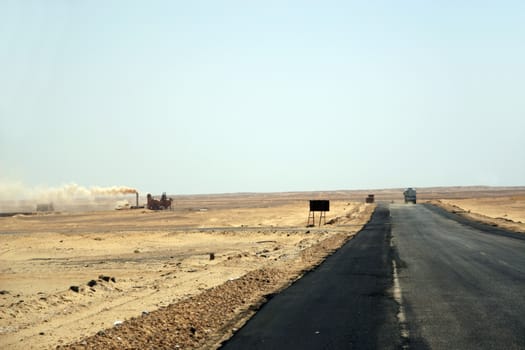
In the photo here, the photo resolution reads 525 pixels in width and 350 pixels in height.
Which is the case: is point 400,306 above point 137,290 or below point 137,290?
above

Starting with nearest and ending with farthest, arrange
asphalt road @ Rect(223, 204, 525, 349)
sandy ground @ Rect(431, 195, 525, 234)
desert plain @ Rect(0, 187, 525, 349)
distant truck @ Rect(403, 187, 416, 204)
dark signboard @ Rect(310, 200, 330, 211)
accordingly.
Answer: asphalt road @ Rect(223, 204, 525, 349) < desert plain @ Rect(0, 187, 525, 349) < sandy ground @ Rect(431, 195, 525, 234) < dark signboard @ Rect(310, 200, 330, 211) < distant truck @ Rect(403, 187, 416, 204)

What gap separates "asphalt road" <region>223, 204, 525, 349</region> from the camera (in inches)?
440

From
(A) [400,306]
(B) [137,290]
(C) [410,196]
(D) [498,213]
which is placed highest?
(C) [410,196]

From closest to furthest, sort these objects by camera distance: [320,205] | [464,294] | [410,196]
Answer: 1. [464,294]
2. [320,205]
3. [410,196]

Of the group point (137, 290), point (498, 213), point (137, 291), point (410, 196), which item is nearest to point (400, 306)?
point (137, 291)

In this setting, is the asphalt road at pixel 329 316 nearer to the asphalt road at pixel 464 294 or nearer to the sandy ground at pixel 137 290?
the asphalt road at pixel 464 294

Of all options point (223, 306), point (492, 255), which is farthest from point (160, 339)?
point (492, 255)

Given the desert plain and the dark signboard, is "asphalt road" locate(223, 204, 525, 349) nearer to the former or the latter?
the desert plain

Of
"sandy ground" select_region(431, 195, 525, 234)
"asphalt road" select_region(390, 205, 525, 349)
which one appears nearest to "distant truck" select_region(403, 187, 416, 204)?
"sandy ground" select_region(431, 195, 525, 234)

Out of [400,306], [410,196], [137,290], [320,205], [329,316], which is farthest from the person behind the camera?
[410,196]

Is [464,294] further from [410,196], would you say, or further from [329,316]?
[410,196]

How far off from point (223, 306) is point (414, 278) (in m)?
7.51

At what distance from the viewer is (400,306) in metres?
15.0

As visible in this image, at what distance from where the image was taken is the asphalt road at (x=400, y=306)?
36.7ft
